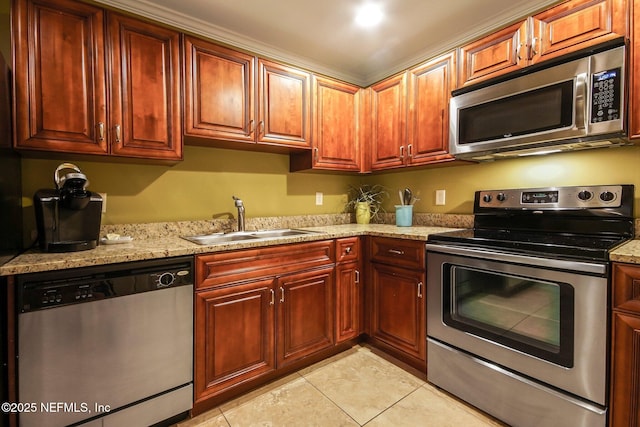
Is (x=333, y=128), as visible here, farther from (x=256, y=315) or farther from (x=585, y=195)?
(x=585, y=195)

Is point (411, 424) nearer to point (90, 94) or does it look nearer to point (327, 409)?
point (327, 409)

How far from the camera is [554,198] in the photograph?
5.85 ft

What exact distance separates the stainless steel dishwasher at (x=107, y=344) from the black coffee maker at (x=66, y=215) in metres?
0.26

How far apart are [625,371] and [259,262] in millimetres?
1697

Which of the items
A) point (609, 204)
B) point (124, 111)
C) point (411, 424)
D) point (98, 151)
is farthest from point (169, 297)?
point (609, 204)

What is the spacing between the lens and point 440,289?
1784 millimetres

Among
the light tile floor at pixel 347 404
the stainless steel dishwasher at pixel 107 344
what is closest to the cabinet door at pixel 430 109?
the light tile floor at pixel 347 404

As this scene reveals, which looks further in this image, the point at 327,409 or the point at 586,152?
the point at 586,152

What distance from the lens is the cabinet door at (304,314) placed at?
187cm

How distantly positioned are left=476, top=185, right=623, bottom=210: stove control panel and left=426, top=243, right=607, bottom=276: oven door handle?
1.92 feet

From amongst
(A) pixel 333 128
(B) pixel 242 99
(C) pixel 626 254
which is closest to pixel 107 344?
(B) pixel 242 99

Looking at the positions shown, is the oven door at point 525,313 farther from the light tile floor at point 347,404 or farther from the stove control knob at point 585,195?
the stove control knob at point 585,195

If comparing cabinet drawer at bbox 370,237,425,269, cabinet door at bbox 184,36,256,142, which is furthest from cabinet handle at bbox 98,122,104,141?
cabinet drawer at bbox 370,237,425,269

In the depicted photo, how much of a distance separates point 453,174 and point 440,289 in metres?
1.06
